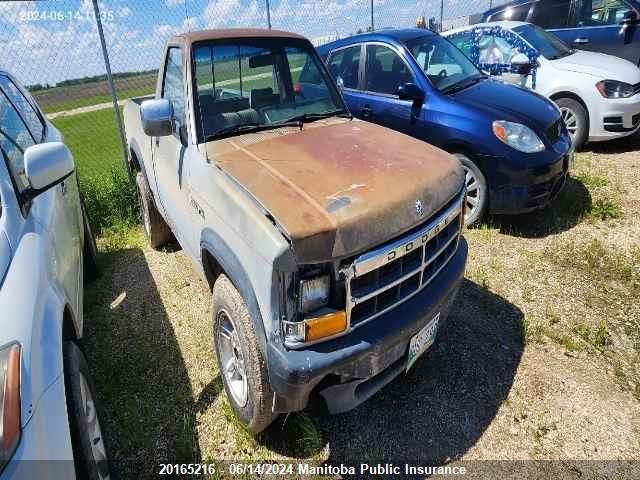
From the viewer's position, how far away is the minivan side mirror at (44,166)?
2.18 m

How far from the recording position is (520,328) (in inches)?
129

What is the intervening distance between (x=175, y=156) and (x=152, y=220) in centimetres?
174

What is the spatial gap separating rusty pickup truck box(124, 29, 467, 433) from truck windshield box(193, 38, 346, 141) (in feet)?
0.04

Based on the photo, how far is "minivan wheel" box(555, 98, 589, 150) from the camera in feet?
19.9

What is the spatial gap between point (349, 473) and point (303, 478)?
25 centimetres

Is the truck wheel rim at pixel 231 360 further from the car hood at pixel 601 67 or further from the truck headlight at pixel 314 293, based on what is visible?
the car hood at pixel 601 67

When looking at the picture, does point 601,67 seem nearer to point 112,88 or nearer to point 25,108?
point 112,88

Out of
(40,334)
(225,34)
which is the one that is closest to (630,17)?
(225,34)

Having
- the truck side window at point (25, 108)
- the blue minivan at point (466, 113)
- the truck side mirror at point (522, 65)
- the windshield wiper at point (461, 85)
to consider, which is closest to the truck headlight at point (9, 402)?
the truck side window at point (25, 108)

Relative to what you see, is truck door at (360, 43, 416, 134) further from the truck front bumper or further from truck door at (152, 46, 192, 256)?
the truck front bumper

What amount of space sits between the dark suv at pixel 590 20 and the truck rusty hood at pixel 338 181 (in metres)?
6.81

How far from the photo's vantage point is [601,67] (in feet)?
19.7

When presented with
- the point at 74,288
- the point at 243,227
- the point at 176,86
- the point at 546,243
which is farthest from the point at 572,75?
the point at 74,288

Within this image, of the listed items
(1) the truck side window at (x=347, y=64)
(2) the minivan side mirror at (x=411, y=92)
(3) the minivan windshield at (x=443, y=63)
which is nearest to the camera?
(2) the minivan side mirror at (x=411, y=92)
